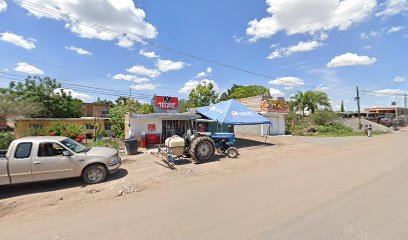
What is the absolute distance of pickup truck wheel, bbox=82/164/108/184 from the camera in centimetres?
721

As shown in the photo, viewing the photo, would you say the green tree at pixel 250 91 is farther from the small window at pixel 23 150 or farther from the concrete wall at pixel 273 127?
the small window at pixel 23 150

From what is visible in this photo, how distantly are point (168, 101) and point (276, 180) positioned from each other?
12.4 m

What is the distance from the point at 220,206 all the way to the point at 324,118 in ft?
102

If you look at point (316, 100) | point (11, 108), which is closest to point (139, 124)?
point (11, 108)

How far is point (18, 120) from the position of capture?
22922 millimetres

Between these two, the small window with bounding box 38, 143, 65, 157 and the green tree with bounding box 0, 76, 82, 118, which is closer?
the small window with bounding box 38, 143, 65, 157

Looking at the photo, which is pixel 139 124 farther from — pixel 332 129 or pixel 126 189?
pixel 332 129

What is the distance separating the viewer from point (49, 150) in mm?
6914

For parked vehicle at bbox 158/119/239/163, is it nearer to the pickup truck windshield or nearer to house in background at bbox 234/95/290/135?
the pickup truck windshield

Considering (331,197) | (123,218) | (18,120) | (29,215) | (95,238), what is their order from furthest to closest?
(18,120), (331,197), (29,215), (123,218), (95,238)

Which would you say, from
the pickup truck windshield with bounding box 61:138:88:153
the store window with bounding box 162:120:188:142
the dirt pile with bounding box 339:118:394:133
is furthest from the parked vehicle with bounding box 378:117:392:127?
the pickup truck windshield with bounding box 61:138:88:153

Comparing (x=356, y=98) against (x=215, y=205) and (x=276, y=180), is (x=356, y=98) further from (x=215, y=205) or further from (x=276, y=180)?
(x=215, y=205)

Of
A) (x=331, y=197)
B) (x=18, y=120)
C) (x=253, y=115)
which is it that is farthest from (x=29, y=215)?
(x=18, y=120)

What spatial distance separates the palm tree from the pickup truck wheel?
45.0m
